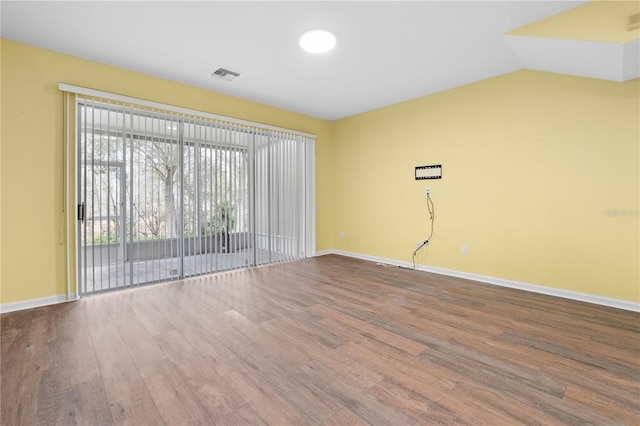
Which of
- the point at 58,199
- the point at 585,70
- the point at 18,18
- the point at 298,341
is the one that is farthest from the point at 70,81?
the point at 585,70

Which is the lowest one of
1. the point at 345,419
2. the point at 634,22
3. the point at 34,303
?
the point at 345,419

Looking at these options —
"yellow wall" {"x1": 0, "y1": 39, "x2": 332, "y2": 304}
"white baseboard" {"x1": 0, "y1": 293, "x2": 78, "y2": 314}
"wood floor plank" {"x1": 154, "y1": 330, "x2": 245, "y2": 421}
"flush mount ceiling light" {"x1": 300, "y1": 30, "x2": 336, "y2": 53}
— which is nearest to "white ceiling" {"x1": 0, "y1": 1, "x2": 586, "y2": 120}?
"flush mount ceiling light" {"x1": 300, "y1": 30, "x2": 336, "y2": 53}

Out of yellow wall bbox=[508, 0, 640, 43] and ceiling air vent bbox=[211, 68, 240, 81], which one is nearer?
yellow wall bbox=[508, 0, 640, 43]

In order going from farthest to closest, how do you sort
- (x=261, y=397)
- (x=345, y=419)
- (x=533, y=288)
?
(x=533, y=288) → (x=261, y=397) → (x=345, y=419)

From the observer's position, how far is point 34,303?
2.87 m

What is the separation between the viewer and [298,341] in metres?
2.17

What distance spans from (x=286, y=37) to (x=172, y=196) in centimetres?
240

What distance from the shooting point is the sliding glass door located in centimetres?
317

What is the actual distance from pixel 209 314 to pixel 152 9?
2707 mm

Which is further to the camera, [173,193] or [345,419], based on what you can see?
[173,193]

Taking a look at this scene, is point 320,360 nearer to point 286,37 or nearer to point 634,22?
point 286,37

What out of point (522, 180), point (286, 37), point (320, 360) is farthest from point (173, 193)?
point (522, 180)

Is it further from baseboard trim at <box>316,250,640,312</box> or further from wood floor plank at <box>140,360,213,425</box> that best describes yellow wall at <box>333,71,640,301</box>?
wood floor plank at <box>140,360,213,425</box>

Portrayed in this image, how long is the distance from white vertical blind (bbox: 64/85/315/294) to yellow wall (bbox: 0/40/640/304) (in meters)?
0.25
